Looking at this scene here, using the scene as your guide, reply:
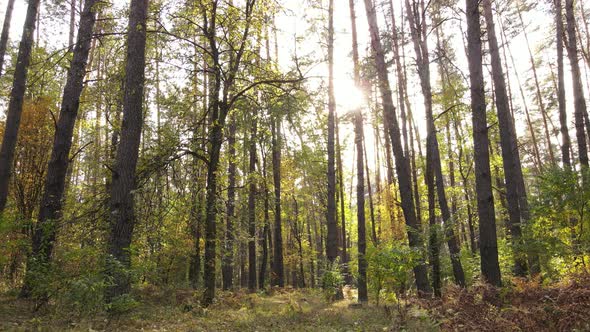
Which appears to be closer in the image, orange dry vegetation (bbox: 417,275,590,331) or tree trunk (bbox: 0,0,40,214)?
orange dry vegetation (bbox: 417,275,590,331)

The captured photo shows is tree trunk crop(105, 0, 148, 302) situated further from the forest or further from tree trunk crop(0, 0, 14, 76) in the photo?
tree trunk crop(0, 0, 14, 76)

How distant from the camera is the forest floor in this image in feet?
15.2

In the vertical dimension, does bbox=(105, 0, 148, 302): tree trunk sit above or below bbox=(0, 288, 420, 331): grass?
above

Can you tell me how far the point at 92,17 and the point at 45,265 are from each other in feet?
20.4

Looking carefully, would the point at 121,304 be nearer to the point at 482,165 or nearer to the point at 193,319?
the point at 193,319

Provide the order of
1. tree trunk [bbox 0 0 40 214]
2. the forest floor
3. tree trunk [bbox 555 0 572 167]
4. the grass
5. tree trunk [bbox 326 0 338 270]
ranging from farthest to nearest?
tree trunk [bbox 326 0 338 270] → tree trunk [bbox 555 0 572 167] → tree trunk [bbox 0 0 40 214] → the grass → the forest floor

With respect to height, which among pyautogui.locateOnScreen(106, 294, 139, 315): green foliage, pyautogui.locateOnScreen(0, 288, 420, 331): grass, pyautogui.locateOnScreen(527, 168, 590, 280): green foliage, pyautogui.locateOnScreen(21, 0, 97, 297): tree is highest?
pyautogui.locateOnScreen(21, 0, 97, 297): tree

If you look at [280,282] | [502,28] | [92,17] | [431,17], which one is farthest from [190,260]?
[502,28]

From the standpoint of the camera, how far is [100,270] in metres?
5.78

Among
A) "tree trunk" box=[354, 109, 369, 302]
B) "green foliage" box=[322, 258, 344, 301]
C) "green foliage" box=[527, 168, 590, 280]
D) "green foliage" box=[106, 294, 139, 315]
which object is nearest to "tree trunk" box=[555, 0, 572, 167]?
"green foliage" box=[527, 168, 590, 280]

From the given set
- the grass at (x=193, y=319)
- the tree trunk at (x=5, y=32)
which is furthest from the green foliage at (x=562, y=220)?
the tree trunk at (x=5, y=32)

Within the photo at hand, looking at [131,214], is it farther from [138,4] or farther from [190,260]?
[190,260]

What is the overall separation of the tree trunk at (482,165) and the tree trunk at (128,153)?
6440mm

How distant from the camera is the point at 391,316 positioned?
24.6ft
